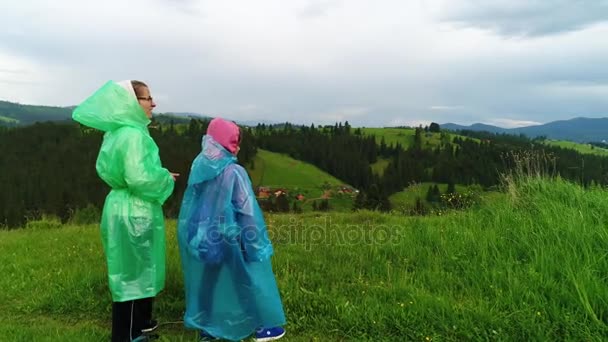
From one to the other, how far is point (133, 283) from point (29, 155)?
99420 mm

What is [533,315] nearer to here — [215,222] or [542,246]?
[542,246]

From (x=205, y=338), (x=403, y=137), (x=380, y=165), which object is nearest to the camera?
(x=205, y=338)

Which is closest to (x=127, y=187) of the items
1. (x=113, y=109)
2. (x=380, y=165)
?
(x=113, y=109)

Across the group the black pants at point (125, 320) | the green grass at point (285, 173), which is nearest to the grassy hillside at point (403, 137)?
the green grass at point (285, 173)

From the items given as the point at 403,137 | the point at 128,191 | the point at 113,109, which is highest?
the point at 403,137

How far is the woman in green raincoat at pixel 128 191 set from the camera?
375cm

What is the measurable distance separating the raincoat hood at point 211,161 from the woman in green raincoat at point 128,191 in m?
0.26

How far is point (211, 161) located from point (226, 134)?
0.93 feet

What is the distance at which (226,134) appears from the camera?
3.94m

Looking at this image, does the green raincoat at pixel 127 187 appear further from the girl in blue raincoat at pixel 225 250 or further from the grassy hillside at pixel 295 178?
the grassy hillside at pixel 295 178

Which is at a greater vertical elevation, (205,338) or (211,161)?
(211,161)

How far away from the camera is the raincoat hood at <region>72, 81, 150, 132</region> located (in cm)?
383

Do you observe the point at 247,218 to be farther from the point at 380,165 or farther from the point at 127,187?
the point at 380,165

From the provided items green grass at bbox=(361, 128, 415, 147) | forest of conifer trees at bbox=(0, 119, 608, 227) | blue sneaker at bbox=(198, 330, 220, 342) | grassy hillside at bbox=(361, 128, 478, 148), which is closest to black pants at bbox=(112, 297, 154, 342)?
blue sneaker at bbox=(198, 330, 220, 342)
